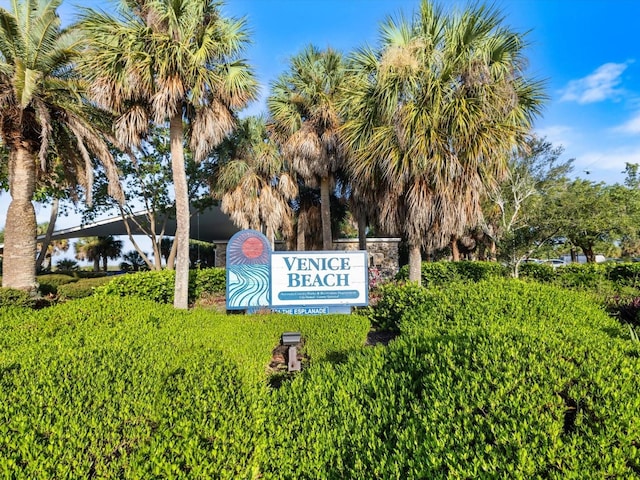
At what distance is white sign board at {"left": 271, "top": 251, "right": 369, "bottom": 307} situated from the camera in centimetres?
757

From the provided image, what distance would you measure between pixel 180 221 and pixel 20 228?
13.8ft

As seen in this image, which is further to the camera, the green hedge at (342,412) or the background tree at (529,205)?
the background tree at (529,205)

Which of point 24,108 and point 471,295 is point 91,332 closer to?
point 471,295

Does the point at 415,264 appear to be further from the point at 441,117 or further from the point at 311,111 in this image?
the point at 311,111

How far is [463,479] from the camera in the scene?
1653mm

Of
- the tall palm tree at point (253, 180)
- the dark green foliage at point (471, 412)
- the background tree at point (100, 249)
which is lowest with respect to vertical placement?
the dark green foliage at point (471, 412)

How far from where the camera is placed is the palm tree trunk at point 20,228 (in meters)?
8.48

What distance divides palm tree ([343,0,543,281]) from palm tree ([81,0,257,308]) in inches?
161

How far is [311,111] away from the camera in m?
12.5

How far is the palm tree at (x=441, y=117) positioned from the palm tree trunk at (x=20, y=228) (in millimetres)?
9146

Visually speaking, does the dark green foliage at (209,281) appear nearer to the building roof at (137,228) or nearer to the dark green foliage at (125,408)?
the building roof at (137,228)

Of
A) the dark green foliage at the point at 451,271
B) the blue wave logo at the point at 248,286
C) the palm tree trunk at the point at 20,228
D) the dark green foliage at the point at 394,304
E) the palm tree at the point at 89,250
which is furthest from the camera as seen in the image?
the palm tree at the point at 89,250

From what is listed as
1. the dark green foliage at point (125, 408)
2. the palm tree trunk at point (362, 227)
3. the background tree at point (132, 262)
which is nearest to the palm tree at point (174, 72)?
the dark green foliage at point (125, 408)

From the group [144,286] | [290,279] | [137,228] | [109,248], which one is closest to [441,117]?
[290,279]
